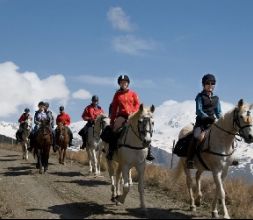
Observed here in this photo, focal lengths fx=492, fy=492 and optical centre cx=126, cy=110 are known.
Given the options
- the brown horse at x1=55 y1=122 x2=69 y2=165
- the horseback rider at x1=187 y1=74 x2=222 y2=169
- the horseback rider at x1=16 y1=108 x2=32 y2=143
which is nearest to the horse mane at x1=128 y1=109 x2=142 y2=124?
the horseback rider at x1=187 y1=74 x2=222 y2=169

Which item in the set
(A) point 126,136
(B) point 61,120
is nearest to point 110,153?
(A) point 126,136

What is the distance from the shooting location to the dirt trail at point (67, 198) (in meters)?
12.2

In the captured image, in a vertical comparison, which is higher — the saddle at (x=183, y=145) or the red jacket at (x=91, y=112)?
the red jacket at (x=91, y=112)

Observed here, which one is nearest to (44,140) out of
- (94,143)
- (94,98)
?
(94,143)

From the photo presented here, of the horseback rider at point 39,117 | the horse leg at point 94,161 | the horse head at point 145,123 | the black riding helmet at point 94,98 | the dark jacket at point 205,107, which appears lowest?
the horse leg at point 94,161

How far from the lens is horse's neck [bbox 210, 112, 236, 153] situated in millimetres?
11422

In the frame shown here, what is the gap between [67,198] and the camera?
14.8m

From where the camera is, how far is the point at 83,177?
19875mm

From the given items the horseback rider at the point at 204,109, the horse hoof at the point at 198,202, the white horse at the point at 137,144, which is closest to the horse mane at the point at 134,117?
the white horse at the point at 137,144

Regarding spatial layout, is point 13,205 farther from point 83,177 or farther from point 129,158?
point 83,177

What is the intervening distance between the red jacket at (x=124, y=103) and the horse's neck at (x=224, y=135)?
2643 millimetres

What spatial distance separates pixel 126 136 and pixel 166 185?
19.9 ft

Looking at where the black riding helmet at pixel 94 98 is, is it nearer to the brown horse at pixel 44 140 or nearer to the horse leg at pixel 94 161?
the horse leg at pixel 94 161

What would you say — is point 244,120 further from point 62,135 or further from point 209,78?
point 62,135
